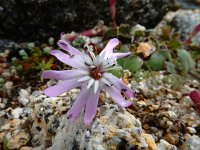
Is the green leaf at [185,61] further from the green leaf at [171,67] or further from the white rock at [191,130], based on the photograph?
the white rock at [191,130]

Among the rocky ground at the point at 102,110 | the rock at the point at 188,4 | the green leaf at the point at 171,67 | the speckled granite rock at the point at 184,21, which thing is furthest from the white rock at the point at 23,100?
the rock at the point at 188,4

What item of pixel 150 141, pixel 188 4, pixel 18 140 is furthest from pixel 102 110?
pixel 188 4

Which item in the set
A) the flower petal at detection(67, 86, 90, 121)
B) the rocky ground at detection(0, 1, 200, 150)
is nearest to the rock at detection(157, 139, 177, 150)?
the rocky ground at detection(0, 1, 200, 150)

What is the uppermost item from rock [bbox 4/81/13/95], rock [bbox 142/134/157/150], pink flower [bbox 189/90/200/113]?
rock [bbox 4/81/13/95]

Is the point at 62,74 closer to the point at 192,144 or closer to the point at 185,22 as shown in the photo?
the point at 192,144

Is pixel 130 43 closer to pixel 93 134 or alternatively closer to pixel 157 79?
pixel 157 79

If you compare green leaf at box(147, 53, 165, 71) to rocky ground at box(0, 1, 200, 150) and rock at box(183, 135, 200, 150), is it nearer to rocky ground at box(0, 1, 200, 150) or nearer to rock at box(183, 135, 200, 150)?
rocky ground at box(0, 1, 200, 150)
